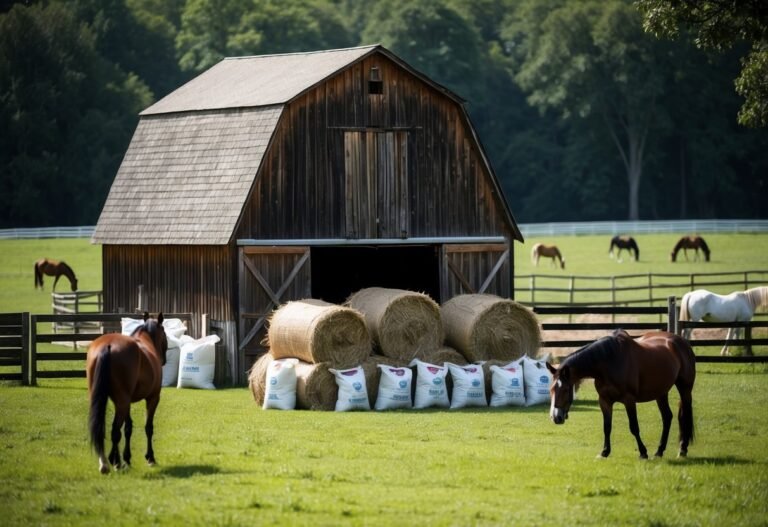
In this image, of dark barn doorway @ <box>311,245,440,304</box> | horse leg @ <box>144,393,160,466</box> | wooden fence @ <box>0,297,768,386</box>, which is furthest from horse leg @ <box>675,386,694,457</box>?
dark barn doorway @ <box>311,245,440,304</box>

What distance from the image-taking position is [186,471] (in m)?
13.0

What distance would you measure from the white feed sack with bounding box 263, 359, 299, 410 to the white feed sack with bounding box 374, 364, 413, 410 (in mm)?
1247

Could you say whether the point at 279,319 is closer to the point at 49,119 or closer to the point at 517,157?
the point at 49,119

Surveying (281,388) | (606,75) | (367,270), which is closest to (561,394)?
(281,388)

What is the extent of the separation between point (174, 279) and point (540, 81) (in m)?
60.6

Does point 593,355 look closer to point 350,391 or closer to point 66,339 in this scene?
point 350,391

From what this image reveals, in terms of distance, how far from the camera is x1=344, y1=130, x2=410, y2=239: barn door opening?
22922 mm

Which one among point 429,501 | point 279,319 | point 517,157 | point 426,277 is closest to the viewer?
point 429,501

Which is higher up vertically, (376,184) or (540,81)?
(540,81)

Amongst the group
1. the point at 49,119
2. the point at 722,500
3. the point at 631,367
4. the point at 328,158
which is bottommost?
the point at 722,500

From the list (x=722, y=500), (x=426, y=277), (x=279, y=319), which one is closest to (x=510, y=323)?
(x=279, y=319)

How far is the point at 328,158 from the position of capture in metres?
22.8

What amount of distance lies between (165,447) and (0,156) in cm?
5169

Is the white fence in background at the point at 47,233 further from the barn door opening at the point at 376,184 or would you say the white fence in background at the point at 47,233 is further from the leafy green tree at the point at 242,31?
the barn door opening at the point at 376,184
